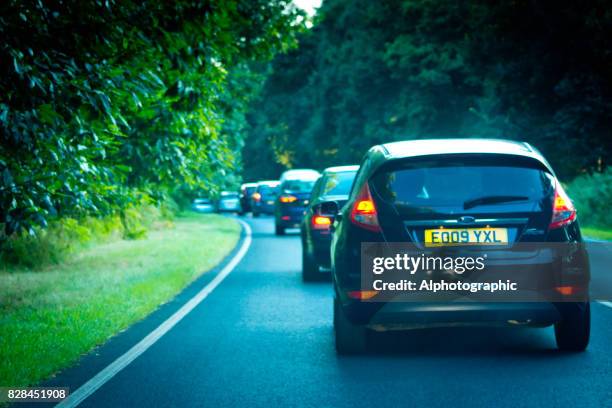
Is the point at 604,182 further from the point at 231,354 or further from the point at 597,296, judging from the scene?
the point at 231,354

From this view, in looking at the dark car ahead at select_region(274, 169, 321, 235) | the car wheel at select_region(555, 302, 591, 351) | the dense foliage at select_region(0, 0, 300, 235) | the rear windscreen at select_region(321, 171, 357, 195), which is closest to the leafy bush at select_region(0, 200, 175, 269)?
the rear windscreen at select_region(321, 171, 357, 195)

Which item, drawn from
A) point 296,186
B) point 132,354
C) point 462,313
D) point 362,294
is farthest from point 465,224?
point 296,186

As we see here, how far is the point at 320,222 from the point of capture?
15.6 m

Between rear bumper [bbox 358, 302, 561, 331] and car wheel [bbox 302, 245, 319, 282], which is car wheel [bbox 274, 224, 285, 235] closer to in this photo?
car wheel [bbox 302, 245, 319, 282]

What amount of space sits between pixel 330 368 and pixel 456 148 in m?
2.03

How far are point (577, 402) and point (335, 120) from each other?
58.4 m

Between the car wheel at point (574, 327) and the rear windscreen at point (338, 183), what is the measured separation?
7.64m

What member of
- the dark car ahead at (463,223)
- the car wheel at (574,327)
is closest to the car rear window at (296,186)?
the car wheel at (574,327)

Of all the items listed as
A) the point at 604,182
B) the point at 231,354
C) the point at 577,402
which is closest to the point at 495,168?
the point at 577,402

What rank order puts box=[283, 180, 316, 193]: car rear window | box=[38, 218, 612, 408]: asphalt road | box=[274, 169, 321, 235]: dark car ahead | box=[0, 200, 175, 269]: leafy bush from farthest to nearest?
box=[283, 180, 316, 193]: car rear window, box=[274, 169, 321, 235]: dark car ahead, box=[0, 200, 175, 269]: leafy bush, box=[38, 218, 612, 408]: asphalt road

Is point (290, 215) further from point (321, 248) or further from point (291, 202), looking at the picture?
point (321, 248)

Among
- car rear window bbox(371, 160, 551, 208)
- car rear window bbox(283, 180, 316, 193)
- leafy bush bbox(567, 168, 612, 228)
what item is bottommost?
leafy bush bbox(567, 168, 612, 228)

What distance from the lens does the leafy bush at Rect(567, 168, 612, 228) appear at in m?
30.5

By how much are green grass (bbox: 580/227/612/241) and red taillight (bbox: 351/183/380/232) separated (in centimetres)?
1758
